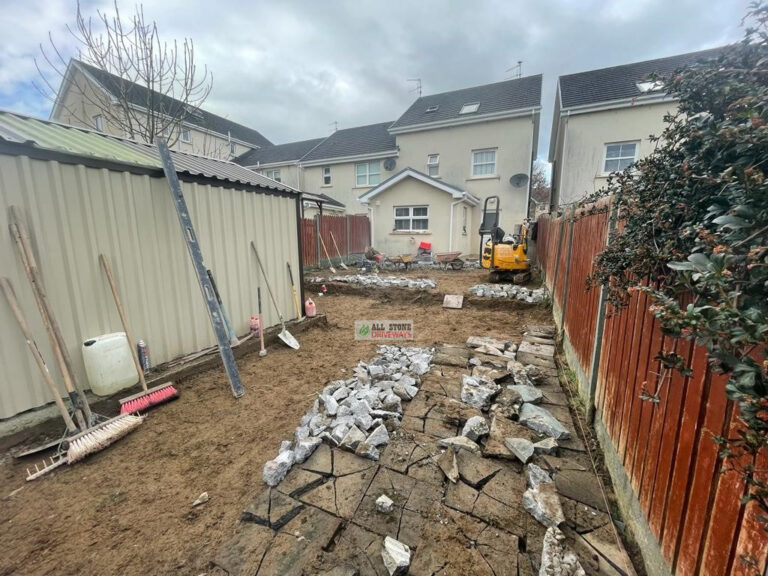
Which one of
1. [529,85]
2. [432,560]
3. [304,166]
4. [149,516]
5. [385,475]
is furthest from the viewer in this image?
[304,166]

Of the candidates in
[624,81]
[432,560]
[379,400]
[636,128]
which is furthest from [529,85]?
[432,560]

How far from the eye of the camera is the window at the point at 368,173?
17.0 m

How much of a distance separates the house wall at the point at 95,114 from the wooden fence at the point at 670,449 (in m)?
8.61

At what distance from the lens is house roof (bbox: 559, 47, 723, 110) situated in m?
11.4

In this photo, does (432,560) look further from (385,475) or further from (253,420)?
(253,420)

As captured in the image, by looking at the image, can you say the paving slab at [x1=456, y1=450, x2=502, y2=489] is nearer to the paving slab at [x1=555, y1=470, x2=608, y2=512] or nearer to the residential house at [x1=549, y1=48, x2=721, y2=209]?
the paving slab at [x1=555, y1=470, x2=608, y2=512]

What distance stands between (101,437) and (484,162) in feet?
50.7

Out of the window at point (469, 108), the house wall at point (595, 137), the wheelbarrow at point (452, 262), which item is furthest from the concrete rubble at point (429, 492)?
the window at point (469, 108)

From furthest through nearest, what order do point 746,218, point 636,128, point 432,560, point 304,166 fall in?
point 304,166 < point 636,128 < point 432,560 < point 746,218

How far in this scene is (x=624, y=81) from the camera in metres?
11.8

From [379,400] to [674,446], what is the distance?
1972mm

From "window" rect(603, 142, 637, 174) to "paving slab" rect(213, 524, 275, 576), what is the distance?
1405 cm

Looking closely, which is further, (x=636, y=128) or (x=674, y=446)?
(x=636, y=128)

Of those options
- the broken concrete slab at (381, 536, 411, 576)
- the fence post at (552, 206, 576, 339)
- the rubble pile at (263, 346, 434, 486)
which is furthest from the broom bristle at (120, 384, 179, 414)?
the fence post at (552, 206, 576, 339)
